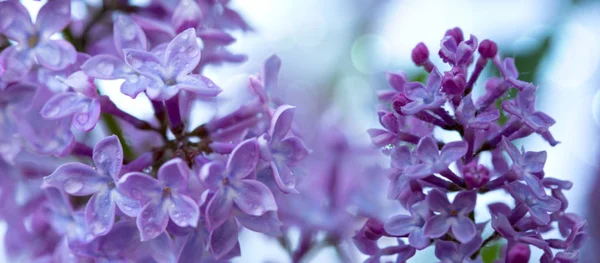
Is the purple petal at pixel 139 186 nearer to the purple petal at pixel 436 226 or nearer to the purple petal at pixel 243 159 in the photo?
the purple petal at pixel 243 159

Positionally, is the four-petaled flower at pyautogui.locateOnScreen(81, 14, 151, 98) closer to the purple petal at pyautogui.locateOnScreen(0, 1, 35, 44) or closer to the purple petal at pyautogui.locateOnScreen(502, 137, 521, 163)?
the purple petal at pyautogui.locateOnScreen(0, 1, 35, 44)

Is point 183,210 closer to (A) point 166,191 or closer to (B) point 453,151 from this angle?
(A) point 166,191

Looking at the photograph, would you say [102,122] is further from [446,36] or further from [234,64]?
[446,36]


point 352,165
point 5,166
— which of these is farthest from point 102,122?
point 352,165

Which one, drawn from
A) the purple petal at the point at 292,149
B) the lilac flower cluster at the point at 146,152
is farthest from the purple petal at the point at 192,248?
the purple petal at the point at 292,149

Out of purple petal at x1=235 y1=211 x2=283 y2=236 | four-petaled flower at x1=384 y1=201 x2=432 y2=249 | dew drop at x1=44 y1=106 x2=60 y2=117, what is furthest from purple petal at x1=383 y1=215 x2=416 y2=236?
dew drop at x1=44 y1=106 x2=60 y2=117
